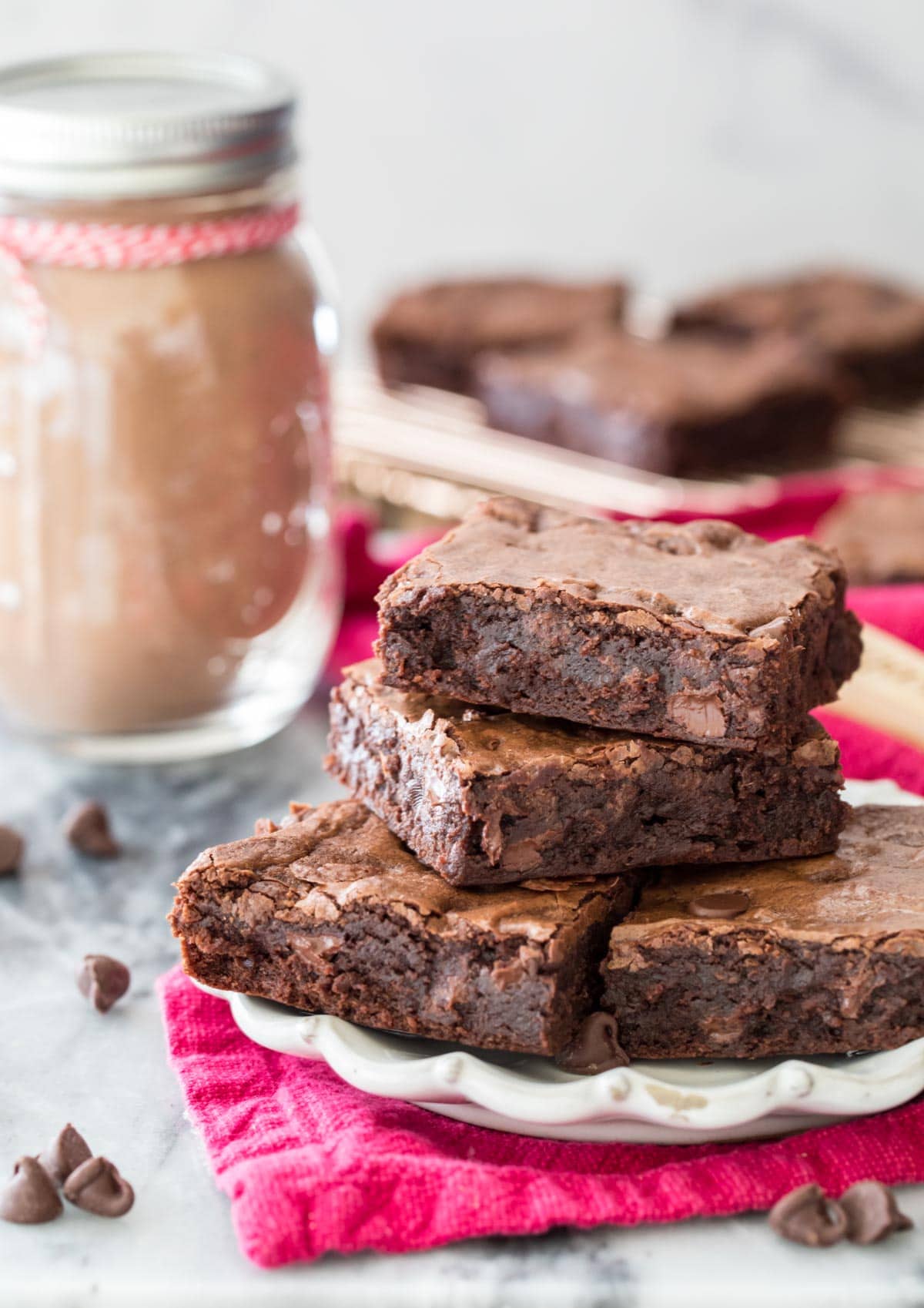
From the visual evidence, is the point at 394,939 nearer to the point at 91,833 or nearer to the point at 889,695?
the point at 91,833

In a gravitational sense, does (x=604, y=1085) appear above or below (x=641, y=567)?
below

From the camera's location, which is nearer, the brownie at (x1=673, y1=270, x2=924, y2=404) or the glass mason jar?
the glass mason jar

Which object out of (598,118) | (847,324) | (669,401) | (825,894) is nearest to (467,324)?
(669,401)

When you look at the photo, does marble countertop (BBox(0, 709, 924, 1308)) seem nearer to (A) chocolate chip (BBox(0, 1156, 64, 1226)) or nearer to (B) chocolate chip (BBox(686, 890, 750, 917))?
(A) chocolate chip (BBox(0, 1156, 64, 1226))

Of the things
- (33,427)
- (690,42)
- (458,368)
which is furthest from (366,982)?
(690,42)

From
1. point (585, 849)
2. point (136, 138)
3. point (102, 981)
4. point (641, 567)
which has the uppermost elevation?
point (136, 138)

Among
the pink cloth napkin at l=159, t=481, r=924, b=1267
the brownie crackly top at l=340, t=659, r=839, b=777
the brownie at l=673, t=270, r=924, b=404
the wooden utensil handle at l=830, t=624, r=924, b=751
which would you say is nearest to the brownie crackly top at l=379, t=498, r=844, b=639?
the brownie crackly top at l=340, t=659, r=839, b=777
